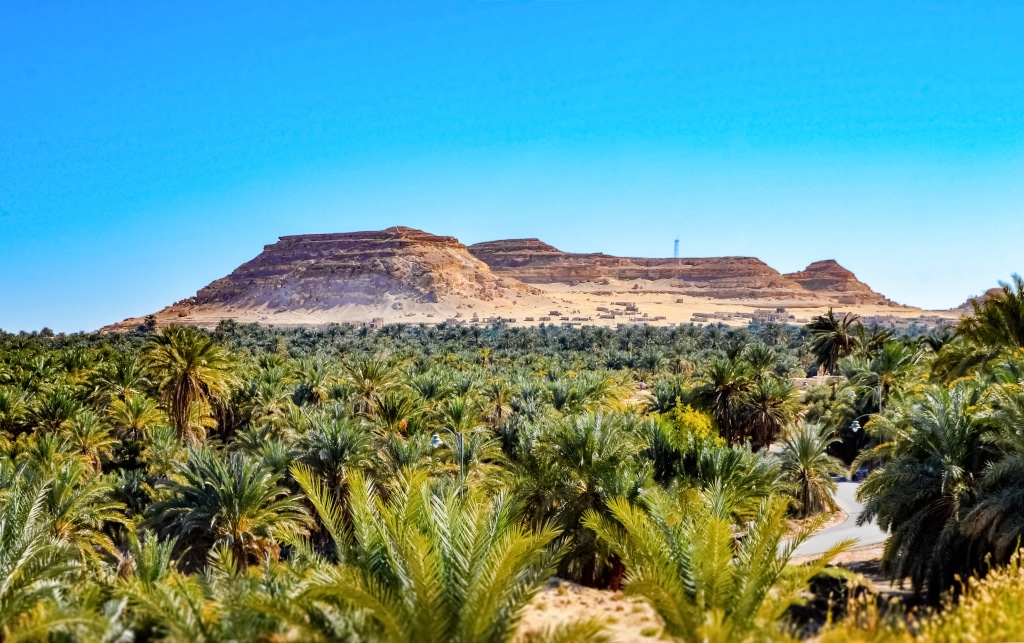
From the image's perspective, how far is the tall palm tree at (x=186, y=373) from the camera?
2055 cm

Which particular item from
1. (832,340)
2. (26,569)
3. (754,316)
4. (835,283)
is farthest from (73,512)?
(835,283)

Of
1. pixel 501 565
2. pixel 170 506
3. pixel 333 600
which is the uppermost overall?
pixel 501 565

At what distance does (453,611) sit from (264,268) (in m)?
148

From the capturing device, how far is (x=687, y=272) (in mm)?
→ 176250

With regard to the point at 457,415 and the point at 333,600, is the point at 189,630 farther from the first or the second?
the point at 457,415

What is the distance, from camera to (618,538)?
28.6 ft

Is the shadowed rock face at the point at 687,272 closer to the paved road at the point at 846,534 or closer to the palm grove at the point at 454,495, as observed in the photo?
the palm grove at the point at 454,495

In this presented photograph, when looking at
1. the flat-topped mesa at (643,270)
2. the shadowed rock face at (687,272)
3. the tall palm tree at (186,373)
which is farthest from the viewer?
Result: the shadowed rock face at (687,272)

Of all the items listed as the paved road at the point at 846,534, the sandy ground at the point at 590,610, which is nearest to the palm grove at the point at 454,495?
the sandy ground at the point at 590,610

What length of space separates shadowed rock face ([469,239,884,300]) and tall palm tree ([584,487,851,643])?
160 m

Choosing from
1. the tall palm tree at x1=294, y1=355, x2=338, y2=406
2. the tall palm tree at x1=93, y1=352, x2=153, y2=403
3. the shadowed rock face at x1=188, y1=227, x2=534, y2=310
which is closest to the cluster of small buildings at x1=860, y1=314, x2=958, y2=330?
the shadowed rock face at x1=188, y1=227, x2=534, y2=310

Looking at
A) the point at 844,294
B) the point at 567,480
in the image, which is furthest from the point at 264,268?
the point at 567,480

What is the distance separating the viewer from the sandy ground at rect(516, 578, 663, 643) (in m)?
9.20

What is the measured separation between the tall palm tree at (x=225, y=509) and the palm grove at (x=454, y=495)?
0.05 metres
